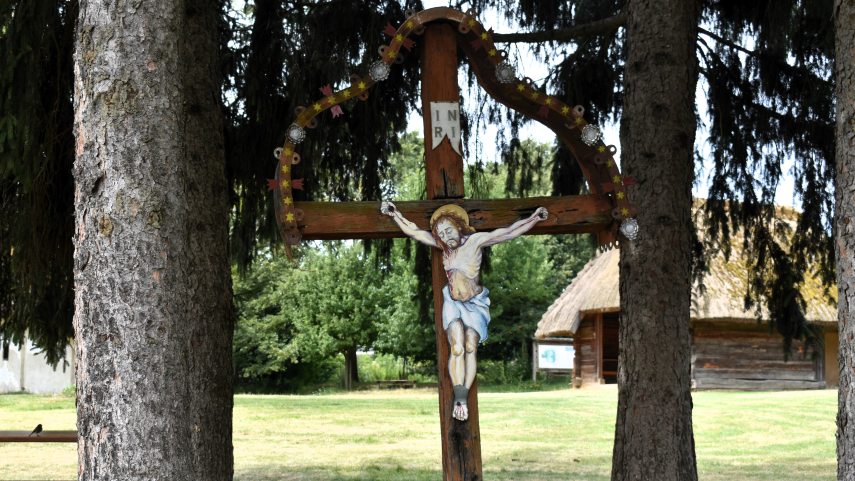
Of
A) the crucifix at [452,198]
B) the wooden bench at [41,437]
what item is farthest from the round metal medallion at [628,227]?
the wooden bench at [41,437]

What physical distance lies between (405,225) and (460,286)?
1.30 feet

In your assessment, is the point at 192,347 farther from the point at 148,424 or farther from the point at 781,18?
the point at 781,18

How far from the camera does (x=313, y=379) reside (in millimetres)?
31906

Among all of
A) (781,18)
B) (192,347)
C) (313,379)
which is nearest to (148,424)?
(192,347)

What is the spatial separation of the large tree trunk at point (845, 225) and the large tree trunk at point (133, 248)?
2.88 metres

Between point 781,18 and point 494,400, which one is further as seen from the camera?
point 494,400

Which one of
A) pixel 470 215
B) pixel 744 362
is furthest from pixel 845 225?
pixel 744 362

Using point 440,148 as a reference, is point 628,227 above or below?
below

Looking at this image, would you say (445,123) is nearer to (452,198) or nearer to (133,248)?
(452,198)

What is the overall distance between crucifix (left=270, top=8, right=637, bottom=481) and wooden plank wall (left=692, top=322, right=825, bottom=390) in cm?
1975

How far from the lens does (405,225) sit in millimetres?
5004

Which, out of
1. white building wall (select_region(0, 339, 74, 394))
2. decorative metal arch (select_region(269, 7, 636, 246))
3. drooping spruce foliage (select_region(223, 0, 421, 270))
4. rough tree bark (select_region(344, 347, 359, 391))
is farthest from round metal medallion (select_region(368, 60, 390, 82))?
rough tree bark (select_region(344, 347, 359, 391))

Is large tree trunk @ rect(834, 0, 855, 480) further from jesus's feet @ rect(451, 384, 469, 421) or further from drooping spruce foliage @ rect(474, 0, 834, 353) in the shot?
drooping spruce foliage @ rect(474, 0, 834, 353)

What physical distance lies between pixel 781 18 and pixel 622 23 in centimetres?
117
